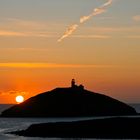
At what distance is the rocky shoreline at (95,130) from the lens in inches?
3282

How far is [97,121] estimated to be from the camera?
90.9 m

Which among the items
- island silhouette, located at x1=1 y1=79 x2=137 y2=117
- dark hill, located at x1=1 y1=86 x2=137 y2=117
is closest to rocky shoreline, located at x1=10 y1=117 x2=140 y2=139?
island silhouette, located at x1=1 y1=79 x2=137 y2=117

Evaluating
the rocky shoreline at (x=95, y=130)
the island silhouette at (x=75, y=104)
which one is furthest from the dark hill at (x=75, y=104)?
the rocky shoreline at (x=95, y=130)

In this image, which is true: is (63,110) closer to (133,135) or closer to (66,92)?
(66,92)

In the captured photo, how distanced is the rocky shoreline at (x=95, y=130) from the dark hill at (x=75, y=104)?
62.4m

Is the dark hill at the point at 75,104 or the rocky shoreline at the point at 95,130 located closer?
the rocky shoreline at the point at 95,130

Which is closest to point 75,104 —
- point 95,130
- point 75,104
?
point 75,104

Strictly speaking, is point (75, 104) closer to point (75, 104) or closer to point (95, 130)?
point (75, 104)

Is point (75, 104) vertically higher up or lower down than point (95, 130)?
higher up

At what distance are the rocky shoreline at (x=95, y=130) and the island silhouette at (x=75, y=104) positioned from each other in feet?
195

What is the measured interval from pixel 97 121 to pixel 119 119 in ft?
10.5

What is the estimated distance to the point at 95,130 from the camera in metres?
86.6

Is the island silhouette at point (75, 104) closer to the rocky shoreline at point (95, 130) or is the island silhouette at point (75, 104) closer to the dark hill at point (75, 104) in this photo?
the dark hill at point (75, 104)

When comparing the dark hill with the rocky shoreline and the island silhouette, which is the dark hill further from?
the rocky shoreline
